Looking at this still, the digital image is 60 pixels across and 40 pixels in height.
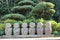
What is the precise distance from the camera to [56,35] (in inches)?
703

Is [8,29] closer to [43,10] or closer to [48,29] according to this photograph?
[48,29]

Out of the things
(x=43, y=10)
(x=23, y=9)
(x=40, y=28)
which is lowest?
(x=40, y=28)

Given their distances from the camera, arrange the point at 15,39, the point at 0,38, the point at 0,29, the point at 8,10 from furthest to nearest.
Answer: the point at 8,10 < the point at 0,29 < the point at 0,38 < the point at 15,39

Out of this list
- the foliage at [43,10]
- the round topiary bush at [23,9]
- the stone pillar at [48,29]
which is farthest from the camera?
the round topiary bush at [23,9]

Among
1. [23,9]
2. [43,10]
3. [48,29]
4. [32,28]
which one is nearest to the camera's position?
[48,29]

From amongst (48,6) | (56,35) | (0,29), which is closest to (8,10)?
(48,6)

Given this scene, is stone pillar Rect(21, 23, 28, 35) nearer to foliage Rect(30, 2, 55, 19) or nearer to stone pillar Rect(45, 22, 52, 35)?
stone pillar Rect(45, 22, 52, 35)

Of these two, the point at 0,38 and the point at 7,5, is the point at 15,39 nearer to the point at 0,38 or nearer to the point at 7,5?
the point at 0,38

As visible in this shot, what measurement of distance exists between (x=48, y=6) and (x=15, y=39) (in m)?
6.08

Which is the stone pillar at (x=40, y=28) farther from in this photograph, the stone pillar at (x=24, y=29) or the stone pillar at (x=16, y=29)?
the stone pillar at (x=16, y=29)

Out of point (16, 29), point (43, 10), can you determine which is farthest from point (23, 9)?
point (16, 29)

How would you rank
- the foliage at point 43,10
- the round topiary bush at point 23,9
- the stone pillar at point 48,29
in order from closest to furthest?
1. the stone pillar at point 48,29
2. the foliage at point 43,10
3. the round topiary bush at point 23,9

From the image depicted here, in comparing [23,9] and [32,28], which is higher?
[23,9]

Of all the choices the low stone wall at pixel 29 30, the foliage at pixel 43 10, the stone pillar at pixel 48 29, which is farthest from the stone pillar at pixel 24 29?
the foliage at pixel 43 10
